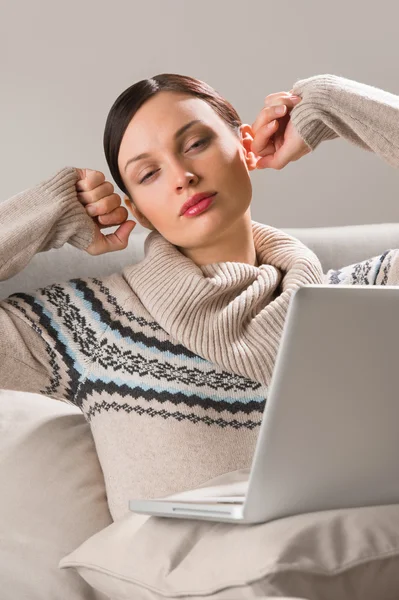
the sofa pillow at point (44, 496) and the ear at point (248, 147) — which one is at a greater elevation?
the ear at point (248, 147)

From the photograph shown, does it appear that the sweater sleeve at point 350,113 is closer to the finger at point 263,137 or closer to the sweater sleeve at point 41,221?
the finger at point 263,137

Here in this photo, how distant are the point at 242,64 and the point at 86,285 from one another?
4.21 feet

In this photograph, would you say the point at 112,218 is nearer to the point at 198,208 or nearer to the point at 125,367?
the point at 198,208

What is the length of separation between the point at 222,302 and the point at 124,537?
1.73 feet

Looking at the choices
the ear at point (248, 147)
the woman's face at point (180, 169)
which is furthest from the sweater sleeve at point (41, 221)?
the ear at point (248, 147)

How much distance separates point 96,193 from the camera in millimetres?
1604

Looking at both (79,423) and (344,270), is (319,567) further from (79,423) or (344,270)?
(344,270)

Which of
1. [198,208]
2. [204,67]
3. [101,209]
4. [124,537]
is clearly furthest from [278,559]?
[204,67]

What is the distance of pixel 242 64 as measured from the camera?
104 inches

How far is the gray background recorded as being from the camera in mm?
A: 2383

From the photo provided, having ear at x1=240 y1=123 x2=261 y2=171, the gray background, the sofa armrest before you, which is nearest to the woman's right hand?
ear at x1=240 y1=123 x2=261 y2=171

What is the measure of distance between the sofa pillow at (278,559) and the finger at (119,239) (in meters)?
0.71

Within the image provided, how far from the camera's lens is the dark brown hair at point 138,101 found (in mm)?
1568

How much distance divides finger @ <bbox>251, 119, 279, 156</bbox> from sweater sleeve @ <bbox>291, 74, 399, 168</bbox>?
0.06m
